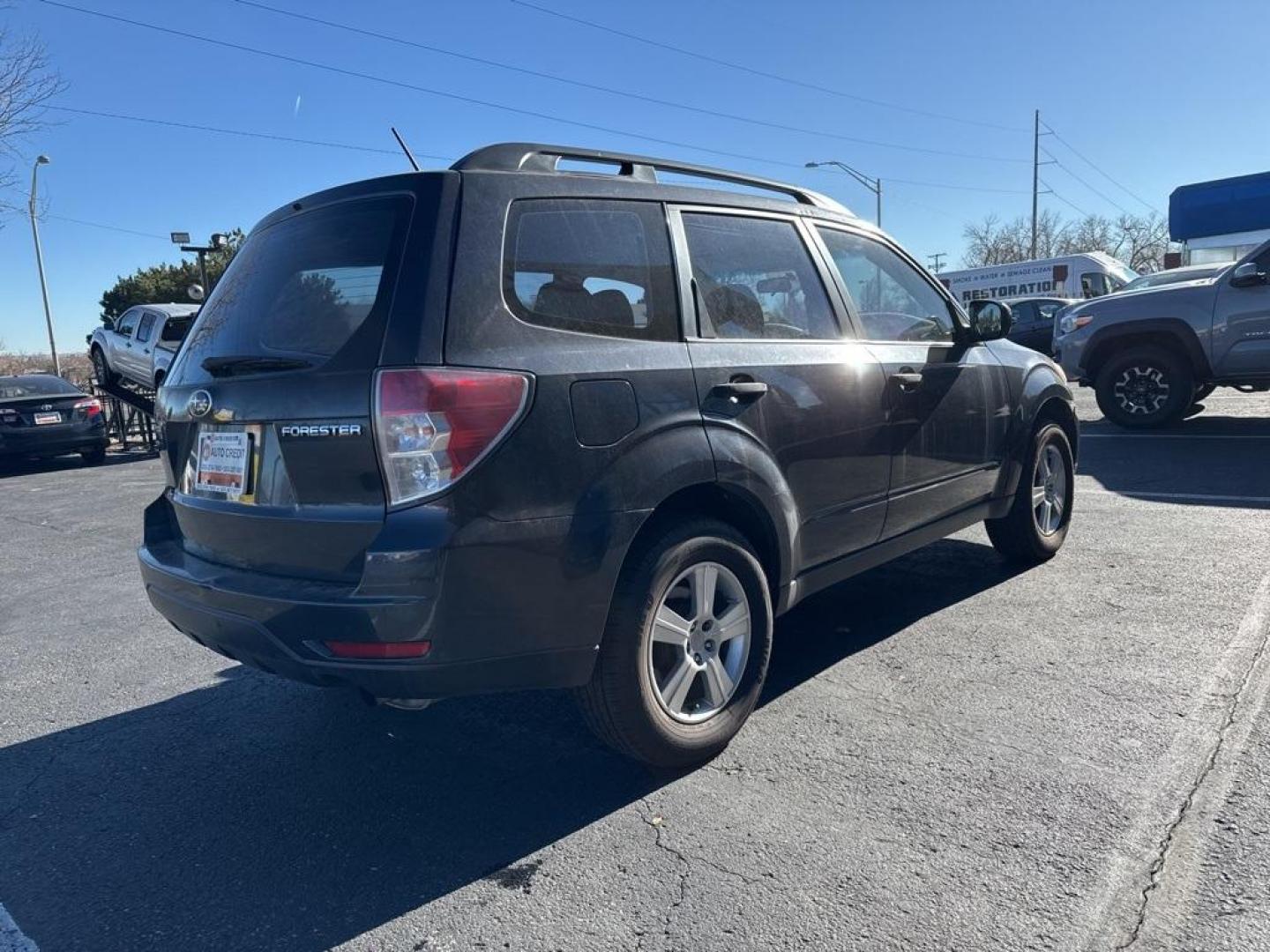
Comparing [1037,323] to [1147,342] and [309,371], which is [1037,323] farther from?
[309,371]

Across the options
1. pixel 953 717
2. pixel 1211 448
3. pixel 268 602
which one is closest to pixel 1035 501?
pixel 953 717

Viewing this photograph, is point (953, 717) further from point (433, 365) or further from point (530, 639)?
point (433, 365)

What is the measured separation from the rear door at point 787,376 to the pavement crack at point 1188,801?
1.43 meters

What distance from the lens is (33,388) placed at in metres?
13.7

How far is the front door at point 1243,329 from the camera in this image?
9305 mm

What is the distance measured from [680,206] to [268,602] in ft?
6.39

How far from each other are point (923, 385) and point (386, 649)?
279 cm

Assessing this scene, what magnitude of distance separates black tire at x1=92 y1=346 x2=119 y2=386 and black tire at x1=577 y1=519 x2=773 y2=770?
1556cm

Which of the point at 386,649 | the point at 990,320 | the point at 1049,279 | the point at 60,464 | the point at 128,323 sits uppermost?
the point at 1049,279

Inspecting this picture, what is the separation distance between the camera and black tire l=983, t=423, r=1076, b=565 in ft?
16.9

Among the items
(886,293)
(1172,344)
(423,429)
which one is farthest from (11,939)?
(1172,344)

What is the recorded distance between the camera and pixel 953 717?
3447 mm

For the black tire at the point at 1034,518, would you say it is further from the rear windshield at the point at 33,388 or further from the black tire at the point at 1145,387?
the rear windshield at the point at 33,388

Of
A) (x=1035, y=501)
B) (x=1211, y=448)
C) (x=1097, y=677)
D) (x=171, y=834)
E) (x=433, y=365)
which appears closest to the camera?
(x=433, y=365)
